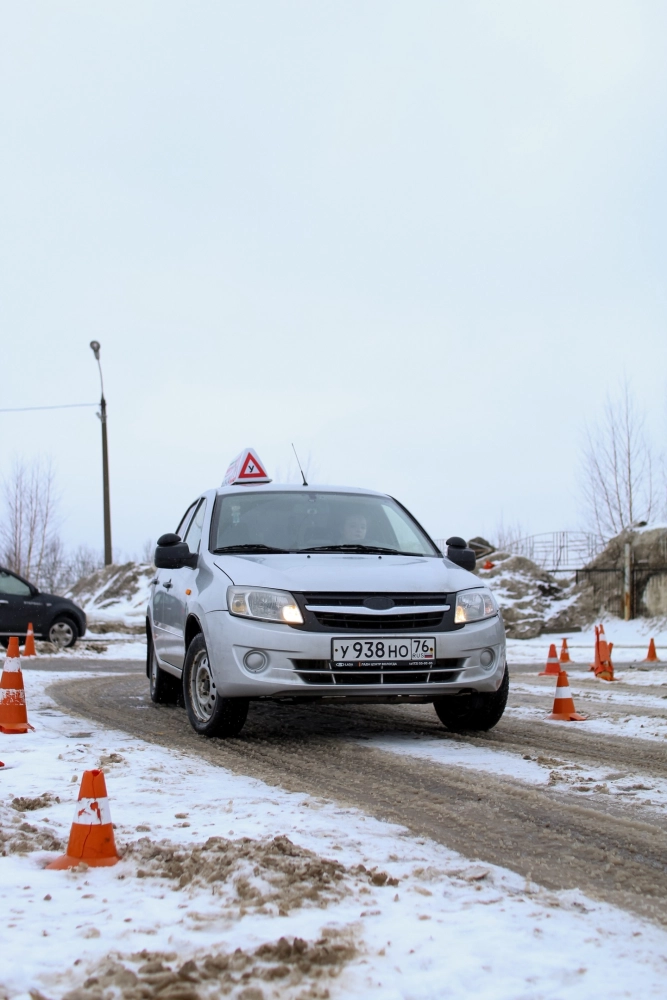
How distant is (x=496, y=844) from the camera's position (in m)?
3.54

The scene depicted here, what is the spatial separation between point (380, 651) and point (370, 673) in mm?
141

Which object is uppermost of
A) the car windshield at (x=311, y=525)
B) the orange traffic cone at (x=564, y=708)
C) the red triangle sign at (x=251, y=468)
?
the red triangle sign at (x=251, y=468)

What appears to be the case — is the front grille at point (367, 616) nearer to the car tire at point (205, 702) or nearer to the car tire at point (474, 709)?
the car tire at point (474, 709)

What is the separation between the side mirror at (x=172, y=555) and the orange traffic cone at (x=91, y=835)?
346 centimetres

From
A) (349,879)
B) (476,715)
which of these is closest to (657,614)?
(476,715)

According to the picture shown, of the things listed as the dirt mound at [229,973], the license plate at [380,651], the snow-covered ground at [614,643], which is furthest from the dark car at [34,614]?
the dirt mound at [229,973]

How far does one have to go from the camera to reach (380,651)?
221 inches

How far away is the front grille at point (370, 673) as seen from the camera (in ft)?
18.2

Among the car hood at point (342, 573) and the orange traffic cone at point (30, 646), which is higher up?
the car hood at point (342, 573)

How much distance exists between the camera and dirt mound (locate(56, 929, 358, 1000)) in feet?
7.17

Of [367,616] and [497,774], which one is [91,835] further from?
[367,616]

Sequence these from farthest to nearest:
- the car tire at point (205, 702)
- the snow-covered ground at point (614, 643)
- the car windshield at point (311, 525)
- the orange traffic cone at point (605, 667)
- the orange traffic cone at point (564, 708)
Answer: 1. the snow-covered ground at point (614, 643)
2. the orange traffic cone at point (605, 667)
3. the orange traffic cone at point (564, 708)
4. the car windshield at point (311, 525)
5. the car tire at point (205, 702)

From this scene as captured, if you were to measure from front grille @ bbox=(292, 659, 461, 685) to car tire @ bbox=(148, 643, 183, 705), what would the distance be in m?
2.77

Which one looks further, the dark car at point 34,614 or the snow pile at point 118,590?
the snow pile at point 118,590
